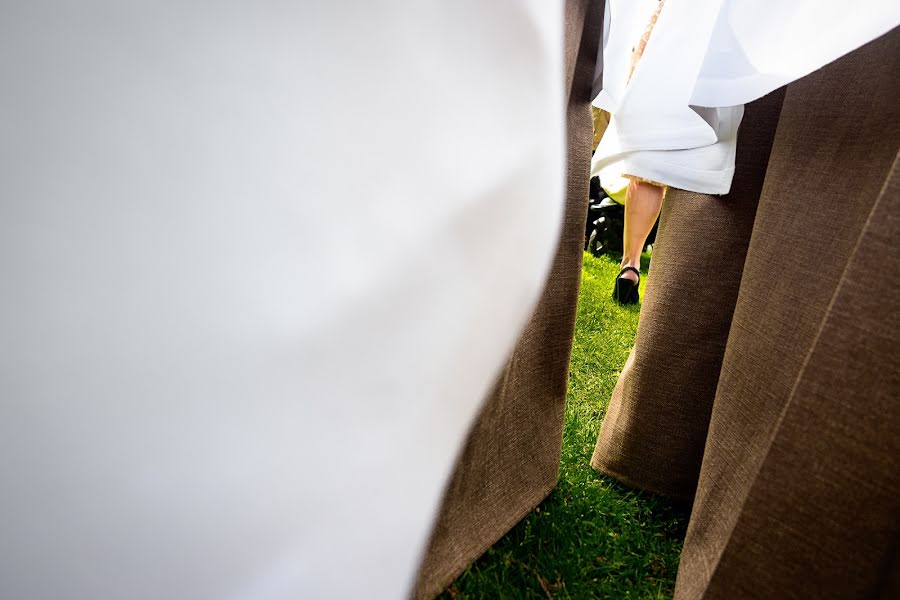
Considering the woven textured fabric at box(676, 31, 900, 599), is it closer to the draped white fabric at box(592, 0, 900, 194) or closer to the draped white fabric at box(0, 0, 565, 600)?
the draped white fabric at box(592, 0, 900, 194)

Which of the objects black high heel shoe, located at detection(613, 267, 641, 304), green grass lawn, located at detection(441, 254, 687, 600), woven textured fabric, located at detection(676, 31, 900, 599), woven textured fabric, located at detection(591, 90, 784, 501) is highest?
woven textured fabric, located at detection(676, 31, 900, 599)

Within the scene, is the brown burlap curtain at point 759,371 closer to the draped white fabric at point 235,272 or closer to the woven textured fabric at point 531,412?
the woven textured fabric at point 531,412

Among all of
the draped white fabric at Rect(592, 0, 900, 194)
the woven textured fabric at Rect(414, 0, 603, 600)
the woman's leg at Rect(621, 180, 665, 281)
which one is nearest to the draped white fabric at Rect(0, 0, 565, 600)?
the woven textured fabric at Rect(414, 0, 603, 600)

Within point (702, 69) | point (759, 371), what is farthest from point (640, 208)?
point (759, 371)

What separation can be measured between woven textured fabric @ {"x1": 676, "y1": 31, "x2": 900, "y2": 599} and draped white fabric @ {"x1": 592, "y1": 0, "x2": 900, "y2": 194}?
6 cm

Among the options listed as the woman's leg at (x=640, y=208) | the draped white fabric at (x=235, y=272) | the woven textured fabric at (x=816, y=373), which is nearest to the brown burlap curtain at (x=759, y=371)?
the woven textured fabric at (x=816, y=373)

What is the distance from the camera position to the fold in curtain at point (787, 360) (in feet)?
1.26

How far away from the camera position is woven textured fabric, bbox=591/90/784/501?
2.83 feet

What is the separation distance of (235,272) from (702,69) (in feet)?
2.14

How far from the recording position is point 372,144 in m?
0.50

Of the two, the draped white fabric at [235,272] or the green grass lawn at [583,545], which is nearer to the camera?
the draped white fabric at [235,272]

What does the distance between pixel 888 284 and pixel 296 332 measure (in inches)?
17.7

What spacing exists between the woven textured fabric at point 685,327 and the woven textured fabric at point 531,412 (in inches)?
7.0

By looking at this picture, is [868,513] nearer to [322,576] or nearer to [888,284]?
[888,284]
